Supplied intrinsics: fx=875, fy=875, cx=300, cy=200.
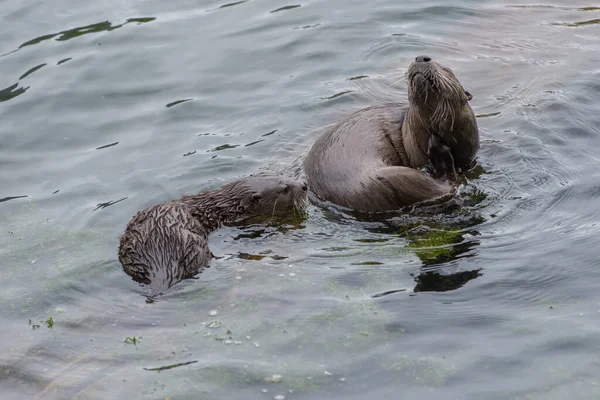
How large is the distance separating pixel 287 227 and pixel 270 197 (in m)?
0.35

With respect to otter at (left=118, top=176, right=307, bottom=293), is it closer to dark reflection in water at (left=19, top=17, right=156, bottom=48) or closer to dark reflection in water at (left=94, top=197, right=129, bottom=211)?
dark reflection in water at (left=94, top=197, right=129, bottom=211)

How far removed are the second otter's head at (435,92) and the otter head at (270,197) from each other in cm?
124

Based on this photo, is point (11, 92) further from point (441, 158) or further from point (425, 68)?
point (441, 158)

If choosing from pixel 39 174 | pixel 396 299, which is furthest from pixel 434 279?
pixel 39 174

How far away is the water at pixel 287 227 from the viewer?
5250 millimetres

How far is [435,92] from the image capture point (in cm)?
739

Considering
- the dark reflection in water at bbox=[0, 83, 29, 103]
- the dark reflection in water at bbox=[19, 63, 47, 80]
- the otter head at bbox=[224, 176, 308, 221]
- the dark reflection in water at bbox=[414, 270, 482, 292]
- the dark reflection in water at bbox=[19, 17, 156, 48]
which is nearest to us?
the dark reflection in water at bbox=[414, 270, 482, 292]

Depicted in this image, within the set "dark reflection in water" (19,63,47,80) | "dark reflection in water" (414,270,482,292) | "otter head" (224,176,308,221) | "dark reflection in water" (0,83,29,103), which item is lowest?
"dark reflection in water" (414,270,482,292)

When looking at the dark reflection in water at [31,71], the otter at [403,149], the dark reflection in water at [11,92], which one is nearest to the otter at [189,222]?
the otter at [403,149]

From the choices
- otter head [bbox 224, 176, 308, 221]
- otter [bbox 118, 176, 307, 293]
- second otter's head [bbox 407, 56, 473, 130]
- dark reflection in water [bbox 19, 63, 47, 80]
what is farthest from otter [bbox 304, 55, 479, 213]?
dark reflection in water [bbox 19, 63, 47, 80]

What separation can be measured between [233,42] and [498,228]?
5.21 metres

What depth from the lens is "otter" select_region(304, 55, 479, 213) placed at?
23.3 ft

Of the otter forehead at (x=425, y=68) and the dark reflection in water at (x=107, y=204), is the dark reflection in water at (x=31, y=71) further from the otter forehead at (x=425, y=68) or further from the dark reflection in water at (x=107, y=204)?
the otter forehead at (x=425, y=68)

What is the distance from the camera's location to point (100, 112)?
9.45 metres
